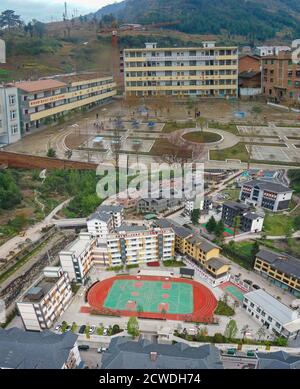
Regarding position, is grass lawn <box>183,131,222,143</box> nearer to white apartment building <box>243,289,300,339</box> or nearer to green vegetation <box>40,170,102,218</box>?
green vegetation <box>40,170,102,218</box>

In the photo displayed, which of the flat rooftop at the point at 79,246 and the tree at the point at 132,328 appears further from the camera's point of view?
the flat rooftop at the point at 79,246

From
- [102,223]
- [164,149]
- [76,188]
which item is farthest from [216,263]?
[164,149]

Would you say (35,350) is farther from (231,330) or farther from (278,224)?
(278,224)

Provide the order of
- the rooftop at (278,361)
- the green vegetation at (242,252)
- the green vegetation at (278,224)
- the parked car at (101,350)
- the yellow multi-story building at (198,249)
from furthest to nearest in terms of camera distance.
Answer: the green vegetation at (278,224) → the green vegetation at (242,252) → the yellow multi-story building at (198,249) → the parked car at (101,350) → the rooftop at (278,361)

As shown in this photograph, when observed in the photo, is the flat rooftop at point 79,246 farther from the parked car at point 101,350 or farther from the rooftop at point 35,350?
the rooftop at point 35,350

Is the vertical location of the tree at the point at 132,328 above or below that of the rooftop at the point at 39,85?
below

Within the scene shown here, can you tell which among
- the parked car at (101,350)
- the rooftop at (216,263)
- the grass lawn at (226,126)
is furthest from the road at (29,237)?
the grass lawn at (226,126)
